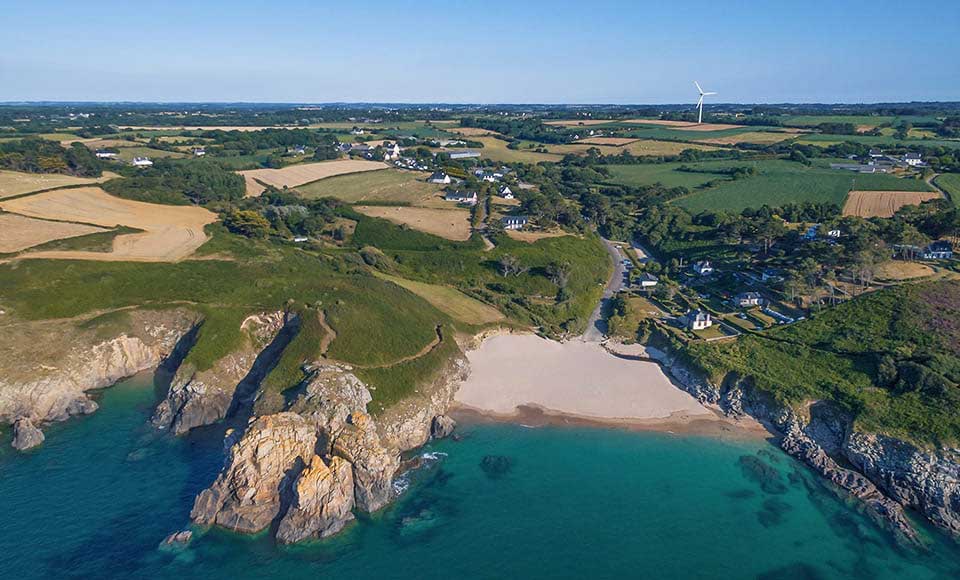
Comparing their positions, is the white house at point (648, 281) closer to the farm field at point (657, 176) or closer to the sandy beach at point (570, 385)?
the sandy beach at point (570, 385)

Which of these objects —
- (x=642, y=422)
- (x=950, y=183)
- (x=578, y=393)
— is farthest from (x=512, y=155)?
(x=642, y=422)

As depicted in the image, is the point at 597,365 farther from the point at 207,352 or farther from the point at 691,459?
the point at 207,352

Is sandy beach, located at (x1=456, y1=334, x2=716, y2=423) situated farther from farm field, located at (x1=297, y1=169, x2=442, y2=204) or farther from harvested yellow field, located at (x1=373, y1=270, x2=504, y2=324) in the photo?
farm field, located at (x1=297, y1=169, x2=442, y2=204)

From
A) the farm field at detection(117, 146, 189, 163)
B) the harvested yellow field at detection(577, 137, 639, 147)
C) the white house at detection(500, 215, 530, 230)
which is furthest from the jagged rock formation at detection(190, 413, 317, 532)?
the harvested yellow field at detection(577, 137, 639, 147)

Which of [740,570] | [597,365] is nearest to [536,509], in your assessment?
[740,570]

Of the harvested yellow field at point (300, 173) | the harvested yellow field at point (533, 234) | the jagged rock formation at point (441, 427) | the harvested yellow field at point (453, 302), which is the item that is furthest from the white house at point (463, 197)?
the jagged rock formation at point (441, 427)
